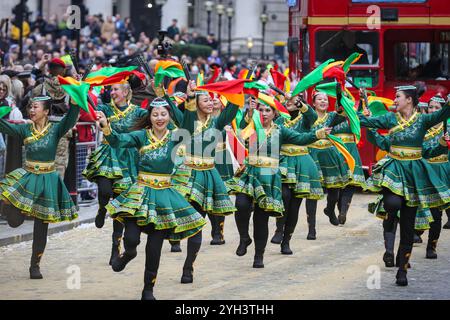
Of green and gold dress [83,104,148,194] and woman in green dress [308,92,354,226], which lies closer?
green and gold dress [83,104,148,194]

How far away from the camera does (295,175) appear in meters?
14.8

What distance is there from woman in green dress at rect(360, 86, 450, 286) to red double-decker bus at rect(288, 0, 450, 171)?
799 centimetres

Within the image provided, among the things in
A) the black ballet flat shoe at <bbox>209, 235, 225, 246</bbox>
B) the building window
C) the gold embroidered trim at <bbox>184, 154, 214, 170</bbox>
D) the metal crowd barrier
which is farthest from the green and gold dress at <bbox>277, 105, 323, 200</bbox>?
the building window

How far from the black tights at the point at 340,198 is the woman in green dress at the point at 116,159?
353cm

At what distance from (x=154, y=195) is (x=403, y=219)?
2.66m

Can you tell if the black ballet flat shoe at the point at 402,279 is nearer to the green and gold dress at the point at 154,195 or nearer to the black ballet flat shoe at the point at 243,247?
the green and gold dress at the point at 154,195

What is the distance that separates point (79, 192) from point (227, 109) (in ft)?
20.5

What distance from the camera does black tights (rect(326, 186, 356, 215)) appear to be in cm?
1700

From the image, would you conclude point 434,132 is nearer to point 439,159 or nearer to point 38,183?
point 439,159

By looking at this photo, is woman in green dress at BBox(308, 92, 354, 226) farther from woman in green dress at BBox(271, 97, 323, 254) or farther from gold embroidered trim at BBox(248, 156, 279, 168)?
gold embroidered trim at BBox(248, 156, 279, 168)

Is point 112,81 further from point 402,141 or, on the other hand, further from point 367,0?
point 367,0

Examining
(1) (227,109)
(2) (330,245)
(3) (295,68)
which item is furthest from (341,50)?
(1) (227,109)

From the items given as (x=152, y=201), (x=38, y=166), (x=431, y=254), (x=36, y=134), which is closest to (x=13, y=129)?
(x=36, y=134)

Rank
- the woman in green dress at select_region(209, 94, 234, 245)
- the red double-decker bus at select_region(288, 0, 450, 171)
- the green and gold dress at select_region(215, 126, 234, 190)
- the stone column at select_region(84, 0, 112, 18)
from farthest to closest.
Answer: the stone column at select_region(84, 0, 112, 18) → the red double-decker bus at select_region(288, 0, 450, 171) → the green and gold dress at select_region(215, 126, 234, 190) → the woman in green dress at select_region(209, 94, 234, 245)
